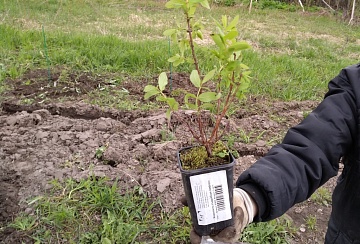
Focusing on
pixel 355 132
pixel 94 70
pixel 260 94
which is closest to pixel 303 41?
pixel 260 94

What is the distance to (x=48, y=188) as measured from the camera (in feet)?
7.68

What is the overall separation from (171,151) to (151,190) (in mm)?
473

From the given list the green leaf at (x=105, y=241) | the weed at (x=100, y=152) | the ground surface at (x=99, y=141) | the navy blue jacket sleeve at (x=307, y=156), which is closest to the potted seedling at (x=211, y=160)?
the navy blue jacket sleeve at (x=307, y=156)

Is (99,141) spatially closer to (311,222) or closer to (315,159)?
(311,222)

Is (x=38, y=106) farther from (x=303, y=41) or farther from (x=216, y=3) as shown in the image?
(x=216, y=3)

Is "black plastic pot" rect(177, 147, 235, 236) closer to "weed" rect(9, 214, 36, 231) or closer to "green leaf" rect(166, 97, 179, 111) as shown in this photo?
"green leaf" rect(166, 97, 179, 111)

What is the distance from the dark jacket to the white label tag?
0.43ft

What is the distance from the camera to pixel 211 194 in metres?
1.20

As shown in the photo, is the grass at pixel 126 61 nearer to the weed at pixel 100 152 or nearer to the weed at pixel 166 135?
the weed at pixel 166 135

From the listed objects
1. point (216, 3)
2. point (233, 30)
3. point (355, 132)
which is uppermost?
point (233, 30)

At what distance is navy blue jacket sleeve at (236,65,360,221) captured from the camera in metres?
1.26

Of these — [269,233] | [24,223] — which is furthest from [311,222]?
[24,223]

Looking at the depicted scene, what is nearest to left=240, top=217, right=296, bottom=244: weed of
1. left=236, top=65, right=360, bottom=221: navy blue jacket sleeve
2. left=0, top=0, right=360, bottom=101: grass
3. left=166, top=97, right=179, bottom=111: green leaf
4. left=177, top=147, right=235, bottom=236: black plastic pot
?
left=236, top=65, right=360, bottom=221: navy blue jacket sleeve

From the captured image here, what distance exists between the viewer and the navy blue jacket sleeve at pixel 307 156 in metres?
1.26
